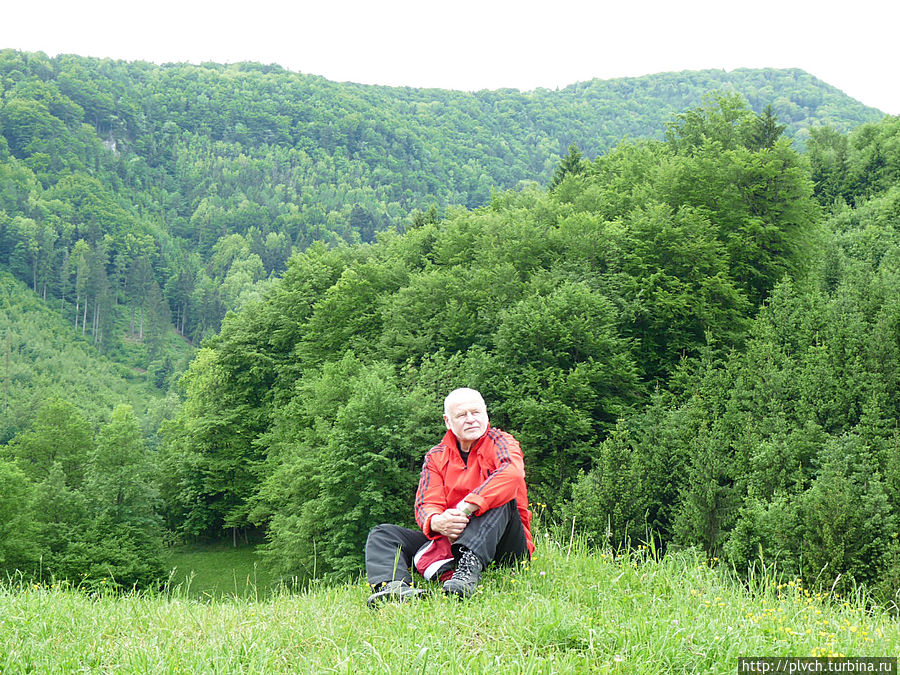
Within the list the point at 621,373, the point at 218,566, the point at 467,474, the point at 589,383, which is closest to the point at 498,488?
the point at 467,474

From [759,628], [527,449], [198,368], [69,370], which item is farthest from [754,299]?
[69,370]

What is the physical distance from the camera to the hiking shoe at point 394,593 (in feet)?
13.9

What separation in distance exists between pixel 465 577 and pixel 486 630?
0.82m

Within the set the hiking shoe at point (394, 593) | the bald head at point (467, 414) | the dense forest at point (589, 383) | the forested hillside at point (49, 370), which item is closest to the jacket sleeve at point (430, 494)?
the bald head at point (467, 414)

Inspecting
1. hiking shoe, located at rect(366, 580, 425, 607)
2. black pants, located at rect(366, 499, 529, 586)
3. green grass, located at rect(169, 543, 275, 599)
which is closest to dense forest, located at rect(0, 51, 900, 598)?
green grass, located at rect(169, 543, 275, 599)

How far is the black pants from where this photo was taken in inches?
181

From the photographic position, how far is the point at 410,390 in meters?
30.0

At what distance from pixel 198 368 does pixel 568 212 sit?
36476mm

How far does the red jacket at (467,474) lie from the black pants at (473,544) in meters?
0.10

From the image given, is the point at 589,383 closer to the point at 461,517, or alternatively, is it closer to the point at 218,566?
the point at 218,566

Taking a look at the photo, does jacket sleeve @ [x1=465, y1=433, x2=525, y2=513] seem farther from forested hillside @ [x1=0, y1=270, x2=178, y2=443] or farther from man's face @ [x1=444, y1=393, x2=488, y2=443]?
forested hillside @ [x1=0, y1=270, x2=178, y2=443]

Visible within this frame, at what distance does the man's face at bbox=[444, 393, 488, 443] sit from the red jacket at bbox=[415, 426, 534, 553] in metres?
A: 0.15

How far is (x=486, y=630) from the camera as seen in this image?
357cm

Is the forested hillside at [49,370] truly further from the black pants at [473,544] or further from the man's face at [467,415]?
the man's face at [467,415]
